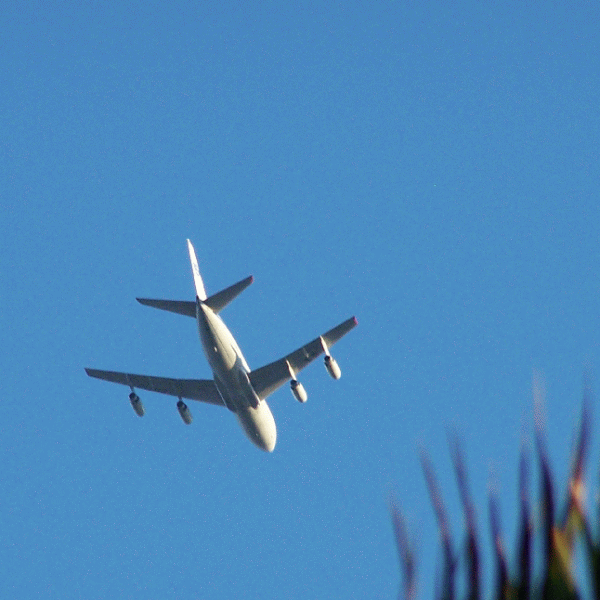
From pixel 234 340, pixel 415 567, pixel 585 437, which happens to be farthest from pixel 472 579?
pixel 234 340

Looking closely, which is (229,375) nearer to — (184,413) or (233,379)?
(233,379)

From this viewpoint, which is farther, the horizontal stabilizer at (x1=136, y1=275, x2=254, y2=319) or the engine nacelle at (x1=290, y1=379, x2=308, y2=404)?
the engine nacelle at (x1=290, y1=379, x2=308, y2=404)

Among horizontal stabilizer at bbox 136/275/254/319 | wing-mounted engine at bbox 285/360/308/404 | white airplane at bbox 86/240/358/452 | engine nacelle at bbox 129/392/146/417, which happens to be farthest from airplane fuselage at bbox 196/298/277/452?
engine nacelle at bbox 129/392/146/417

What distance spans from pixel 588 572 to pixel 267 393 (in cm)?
5054

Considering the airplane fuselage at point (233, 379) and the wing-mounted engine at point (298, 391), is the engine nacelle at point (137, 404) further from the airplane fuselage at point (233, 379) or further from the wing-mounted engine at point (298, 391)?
the wing-mounted engine at point (298, 391)

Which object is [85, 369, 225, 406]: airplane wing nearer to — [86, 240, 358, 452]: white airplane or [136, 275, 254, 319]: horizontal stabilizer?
[86, 240, 358, 452]: white airplane

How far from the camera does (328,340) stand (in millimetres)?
52906

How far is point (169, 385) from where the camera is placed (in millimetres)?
56094

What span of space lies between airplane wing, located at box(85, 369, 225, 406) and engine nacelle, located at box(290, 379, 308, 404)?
223 inches

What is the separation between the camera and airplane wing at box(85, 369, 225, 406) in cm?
5544

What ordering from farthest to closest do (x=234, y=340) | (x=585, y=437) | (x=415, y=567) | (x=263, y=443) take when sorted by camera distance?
(x=263, y=443)
(x=234, y=340)
(x=415, y=567)
(x=585, y=437)

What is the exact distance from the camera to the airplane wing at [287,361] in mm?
52188

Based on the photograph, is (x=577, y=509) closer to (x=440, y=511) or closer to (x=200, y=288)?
(x=440, y=511)

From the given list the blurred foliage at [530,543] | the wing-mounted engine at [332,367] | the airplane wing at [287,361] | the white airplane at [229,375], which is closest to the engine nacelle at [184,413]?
the white airplane at [229,375]
